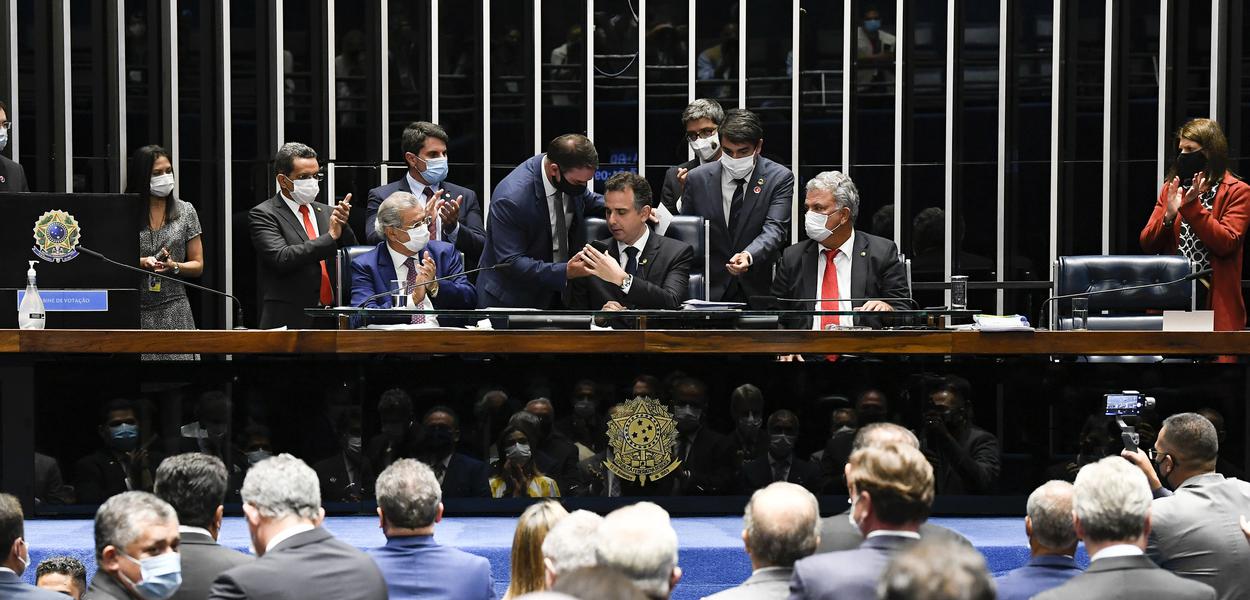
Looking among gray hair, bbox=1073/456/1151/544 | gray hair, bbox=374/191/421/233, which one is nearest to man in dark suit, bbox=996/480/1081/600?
gray hair, bbox=1073/456/1151/544

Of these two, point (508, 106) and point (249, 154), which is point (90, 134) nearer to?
point (249, 154)

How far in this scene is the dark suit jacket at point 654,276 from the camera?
586cm

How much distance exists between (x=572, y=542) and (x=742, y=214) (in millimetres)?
3575

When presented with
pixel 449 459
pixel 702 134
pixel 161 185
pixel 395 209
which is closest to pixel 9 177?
pixel 161 185

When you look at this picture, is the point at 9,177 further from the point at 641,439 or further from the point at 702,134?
the point at 641,439

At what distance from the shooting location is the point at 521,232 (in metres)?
6.12

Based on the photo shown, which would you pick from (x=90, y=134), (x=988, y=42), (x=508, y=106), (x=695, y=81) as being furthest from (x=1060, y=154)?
(x=90, y=134)

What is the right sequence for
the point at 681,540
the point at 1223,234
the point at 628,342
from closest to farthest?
1. the point at 681,540
2. the point at 628,342
3. the point at 1223,234

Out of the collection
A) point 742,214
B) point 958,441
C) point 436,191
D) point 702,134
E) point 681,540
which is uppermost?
point 702,134

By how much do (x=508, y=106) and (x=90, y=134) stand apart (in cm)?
249

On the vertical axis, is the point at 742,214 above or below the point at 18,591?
above

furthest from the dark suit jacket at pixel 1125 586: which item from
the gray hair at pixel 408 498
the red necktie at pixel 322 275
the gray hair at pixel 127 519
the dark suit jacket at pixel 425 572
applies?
the red necktie at pixel 322 275

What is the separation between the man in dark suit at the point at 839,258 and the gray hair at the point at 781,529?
2892 mm

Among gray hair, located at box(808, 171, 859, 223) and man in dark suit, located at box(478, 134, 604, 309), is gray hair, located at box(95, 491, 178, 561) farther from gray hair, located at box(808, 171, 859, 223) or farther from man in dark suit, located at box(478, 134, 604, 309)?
gray hair, located at box(808, 171, 859, 223)
